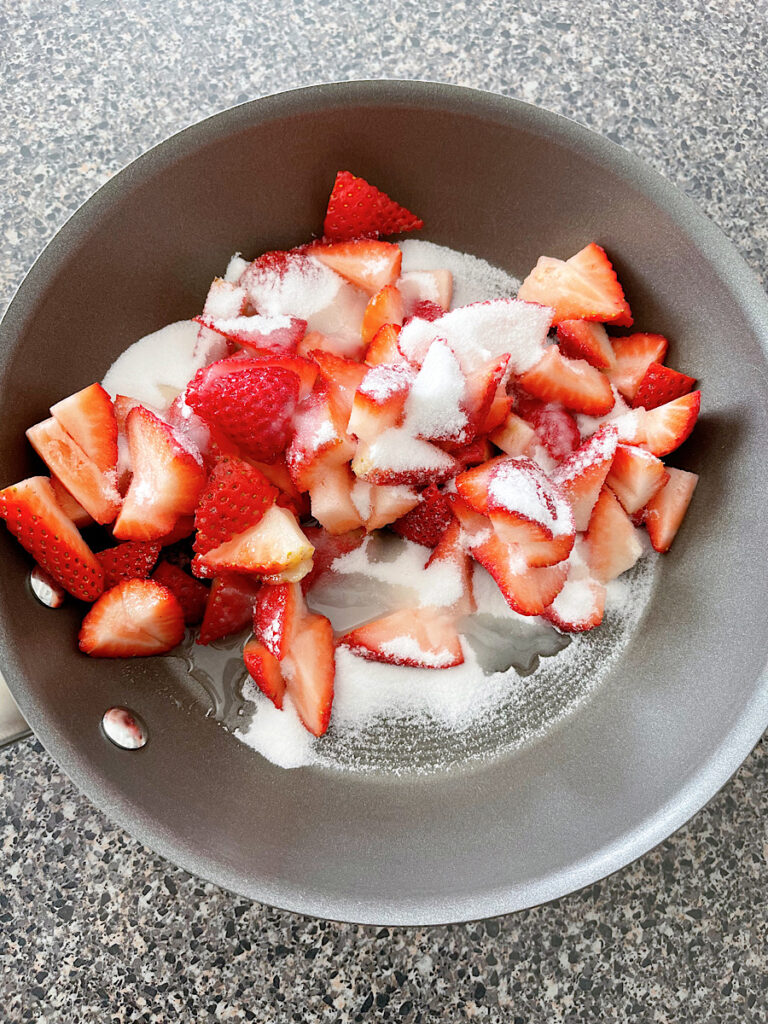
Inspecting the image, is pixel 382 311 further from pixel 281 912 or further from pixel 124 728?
pixel 281 912

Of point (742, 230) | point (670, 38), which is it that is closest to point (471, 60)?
point (670, 38)

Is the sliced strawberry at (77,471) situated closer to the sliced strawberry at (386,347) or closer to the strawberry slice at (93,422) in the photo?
the strawberry slice at (93,422)

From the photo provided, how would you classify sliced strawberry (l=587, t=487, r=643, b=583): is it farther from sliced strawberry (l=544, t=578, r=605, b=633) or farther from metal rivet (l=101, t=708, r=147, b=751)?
metal rivet (l=101, t=708, r=147, b=751)

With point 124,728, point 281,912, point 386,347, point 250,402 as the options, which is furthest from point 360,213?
point 281,912

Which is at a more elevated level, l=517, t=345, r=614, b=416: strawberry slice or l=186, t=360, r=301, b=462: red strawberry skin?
l=517, t=345, r=614, b=416: strawberry slice

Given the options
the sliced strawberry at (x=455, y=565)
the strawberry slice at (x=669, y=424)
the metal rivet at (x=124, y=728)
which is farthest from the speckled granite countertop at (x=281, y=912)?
the sliced strawberry at (x=455, y=565)

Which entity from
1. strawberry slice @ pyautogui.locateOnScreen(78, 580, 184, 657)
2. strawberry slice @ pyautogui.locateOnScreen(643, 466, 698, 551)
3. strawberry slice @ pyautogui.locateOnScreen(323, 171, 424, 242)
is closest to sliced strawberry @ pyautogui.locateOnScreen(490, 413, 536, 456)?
strawberry slice @ pyautogui.locateOnScreen(643, 466, 698, 551)
